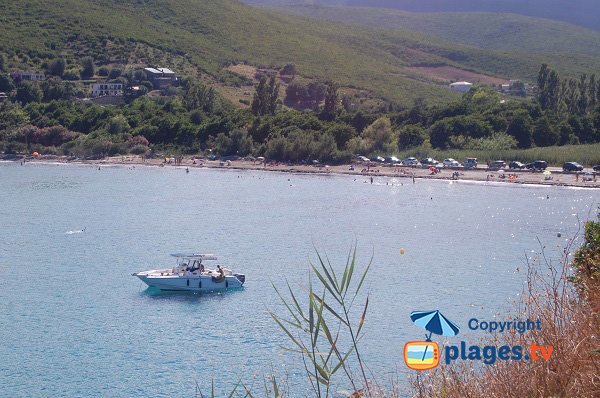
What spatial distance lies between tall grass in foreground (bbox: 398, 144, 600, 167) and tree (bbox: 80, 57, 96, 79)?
4690cm

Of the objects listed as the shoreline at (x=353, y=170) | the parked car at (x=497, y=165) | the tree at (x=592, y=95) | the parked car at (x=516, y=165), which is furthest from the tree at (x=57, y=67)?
the tree at (x=592, y=95)

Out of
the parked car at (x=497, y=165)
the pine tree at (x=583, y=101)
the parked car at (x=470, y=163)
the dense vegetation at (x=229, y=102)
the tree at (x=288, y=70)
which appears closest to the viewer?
the parked car at (x=470, y=163)

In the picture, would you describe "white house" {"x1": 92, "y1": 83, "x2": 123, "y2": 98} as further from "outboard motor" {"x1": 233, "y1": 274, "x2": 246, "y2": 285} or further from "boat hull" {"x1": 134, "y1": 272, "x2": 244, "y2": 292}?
"outboard motor" {"x1": 233, "y1": 274, "x2": 246, "y2": 285}

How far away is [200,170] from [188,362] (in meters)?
51.4

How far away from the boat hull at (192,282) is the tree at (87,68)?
258ft

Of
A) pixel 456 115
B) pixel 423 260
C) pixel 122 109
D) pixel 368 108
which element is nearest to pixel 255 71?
pixel 368 108

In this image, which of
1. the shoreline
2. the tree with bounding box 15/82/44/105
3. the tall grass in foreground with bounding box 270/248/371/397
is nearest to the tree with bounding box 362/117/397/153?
the shoreline

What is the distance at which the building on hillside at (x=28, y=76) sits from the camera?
100625mm

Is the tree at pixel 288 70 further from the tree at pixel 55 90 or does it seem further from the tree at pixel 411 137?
the tree at pixel 411 137

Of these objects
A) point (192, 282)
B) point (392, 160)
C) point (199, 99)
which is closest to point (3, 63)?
point (199, 99)

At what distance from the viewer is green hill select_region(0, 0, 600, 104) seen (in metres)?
112

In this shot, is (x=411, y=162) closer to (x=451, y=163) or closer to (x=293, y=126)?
(x=451, y=163)

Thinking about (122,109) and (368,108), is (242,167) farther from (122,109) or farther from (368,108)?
(368,108)

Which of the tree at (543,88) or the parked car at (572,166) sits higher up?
the tree at (543,88)
